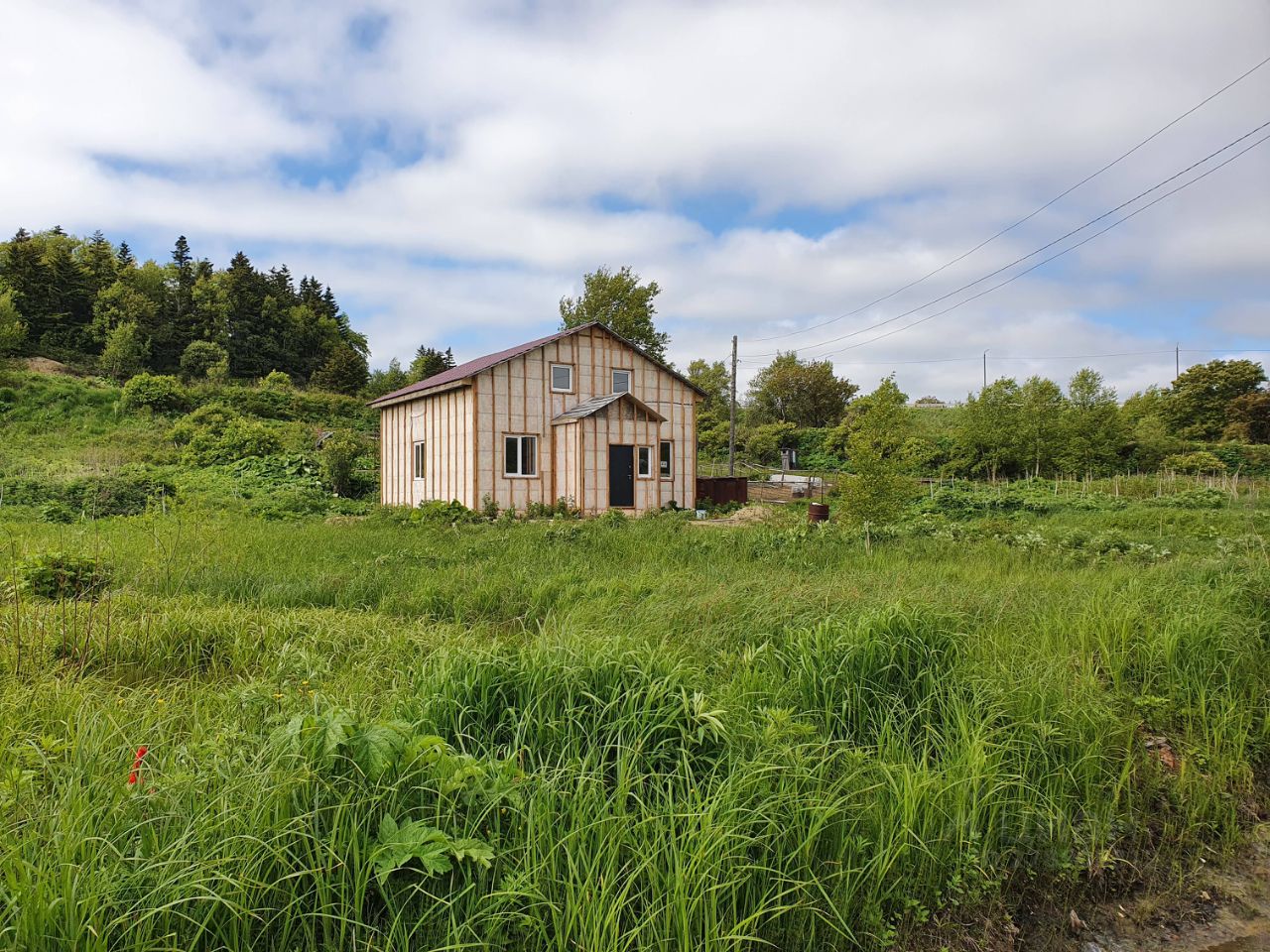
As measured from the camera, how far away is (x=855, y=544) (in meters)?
9.37

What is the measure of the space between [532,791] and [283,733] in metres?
0.90

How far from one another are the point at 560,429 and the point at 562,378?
5.12 ft

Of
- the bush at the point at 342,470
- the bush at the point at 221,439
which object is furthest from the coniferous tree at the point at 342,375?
the bush at the point at 342,470

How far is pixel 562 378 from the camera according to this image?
19281 mm

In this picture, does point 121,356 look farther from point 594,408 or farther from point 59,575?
point 59,575

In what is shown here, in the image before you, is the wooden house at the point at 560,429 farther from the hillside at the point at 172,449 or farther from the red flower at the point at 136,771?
the red flower at the point at 136,771

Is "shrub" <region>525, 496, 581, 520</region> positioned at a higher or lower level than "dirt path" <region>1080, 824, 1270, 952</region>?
higher

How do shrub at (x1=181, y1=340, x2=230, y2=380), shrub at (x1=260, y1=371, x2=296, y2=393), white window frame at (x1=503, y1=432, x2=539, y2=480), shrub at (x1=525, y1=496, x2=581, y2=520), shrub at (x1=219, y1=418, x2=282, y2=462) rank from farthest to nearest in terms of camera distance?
shrub at (x1=181, y1=340, x2=230, y2=380), shrub at (x1=260, y1=371, x2=296, y2=393), shrub at (x1=219, y1=418, x2=282, y2=462), white window frame at (x1=503, y1=432, x2=539, y2=480), shrub at (x1=525, y1=496, x2=581, y2=520)

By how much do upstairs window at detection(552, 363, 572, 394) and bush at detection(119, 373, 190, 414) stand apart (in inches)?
871

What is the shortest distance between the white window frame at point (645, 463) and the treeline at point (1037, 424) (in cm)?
854

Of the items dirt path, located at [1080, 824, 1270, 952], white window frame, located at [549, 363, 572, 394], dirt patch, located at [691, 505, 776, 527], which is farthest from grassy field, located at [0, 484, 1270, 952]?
white window frame, located at [549, 363, 572, 394]

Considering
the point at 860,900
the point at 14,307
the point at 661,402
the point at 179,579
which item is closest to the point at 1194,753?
the point at 860,900

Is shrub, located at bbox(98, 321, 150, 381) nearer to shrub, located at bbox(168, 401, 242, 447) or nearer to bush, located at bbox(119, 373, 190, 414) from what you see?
bush, located at bbox(119, 373, 190, 414)

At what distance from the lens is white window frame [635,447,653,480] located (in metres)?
19.2
